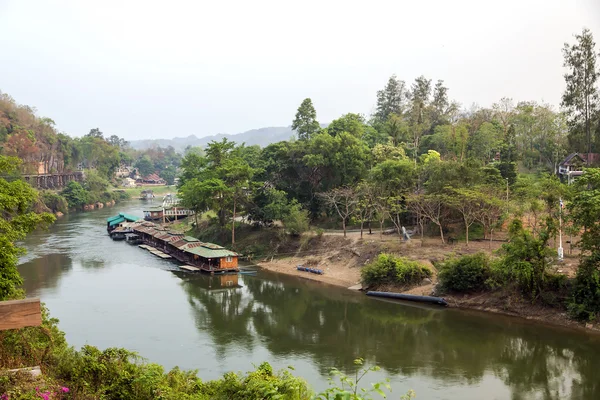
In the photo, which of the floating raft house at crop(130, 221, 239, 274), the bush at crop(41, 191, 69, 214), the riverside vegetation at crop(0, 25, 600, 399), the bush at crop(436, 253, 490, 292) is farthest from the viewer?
the bush at crop(41, 191, 69, 214)

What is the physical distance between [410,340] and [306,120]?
1185 inches

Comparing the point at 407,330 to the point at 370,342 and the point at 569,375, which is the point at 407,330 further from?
the point at 569,375

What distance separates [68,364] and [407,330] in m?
15.9

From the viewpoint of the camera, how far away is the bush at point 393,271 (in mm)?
26438

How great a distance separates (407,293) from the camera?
26156mm

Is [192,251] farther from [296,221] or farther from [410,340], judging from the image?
[410,340]

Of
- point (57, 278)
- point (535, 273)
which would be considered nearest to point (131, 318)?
point (57, 278)

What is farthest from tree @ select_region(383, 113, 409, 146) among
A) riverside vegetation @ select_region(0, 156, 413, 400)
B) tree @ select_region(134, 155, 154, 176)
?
tree @ select_region(134, 155, 154, 176)

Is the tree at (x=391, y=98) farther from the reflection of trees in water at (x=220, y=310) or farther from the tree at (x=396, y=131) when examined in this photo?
the reflection of trees in water at (x=220, y=310)

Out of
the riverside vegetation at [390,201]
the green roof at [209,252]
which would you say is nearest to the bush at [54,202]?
the riverside vegetation at [390,201]

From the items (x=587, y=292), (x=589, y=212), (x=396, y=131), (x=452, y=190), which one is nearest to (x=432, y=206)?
(x=452, y=190)

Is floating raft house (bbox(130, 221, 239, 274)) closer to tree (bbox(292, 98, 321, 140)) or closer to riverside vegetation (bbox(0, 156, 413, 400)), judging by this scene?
tree (bbox(292, 98, 321, 140))

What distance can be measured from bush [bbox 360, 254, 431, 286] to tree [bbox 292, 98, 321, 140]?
22.4m

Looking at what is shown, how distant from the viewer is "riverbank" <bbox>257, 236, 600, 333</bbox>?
22234mm
